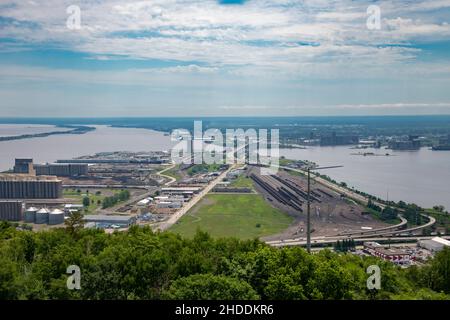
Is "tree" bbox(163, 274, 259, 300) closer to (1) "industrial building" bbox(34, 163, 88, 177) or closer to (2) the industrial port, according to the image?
(2) the industrial port

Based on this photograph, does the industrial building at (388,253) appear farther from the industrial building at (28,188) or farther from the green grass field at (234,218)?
the industrial building at (28,188)

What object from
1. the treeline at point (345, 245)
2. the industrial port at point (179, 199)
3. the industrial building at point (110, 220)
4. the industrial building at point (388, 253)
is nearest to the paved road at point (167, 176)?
the industrial port at point (179, 199)

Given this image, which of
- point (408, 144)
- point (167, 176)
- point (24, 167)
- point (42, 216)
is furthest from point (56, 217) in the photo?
point (408, 144)

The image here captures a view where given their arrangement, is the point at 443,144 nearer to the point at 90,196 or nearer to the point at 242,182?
the point at 242,182

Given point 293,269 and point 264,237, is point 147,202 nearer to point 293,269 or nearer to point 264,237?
point 264,237

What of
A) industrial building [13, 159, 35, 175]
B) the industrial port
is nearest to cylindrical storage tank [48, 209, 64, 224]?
the industrial port
